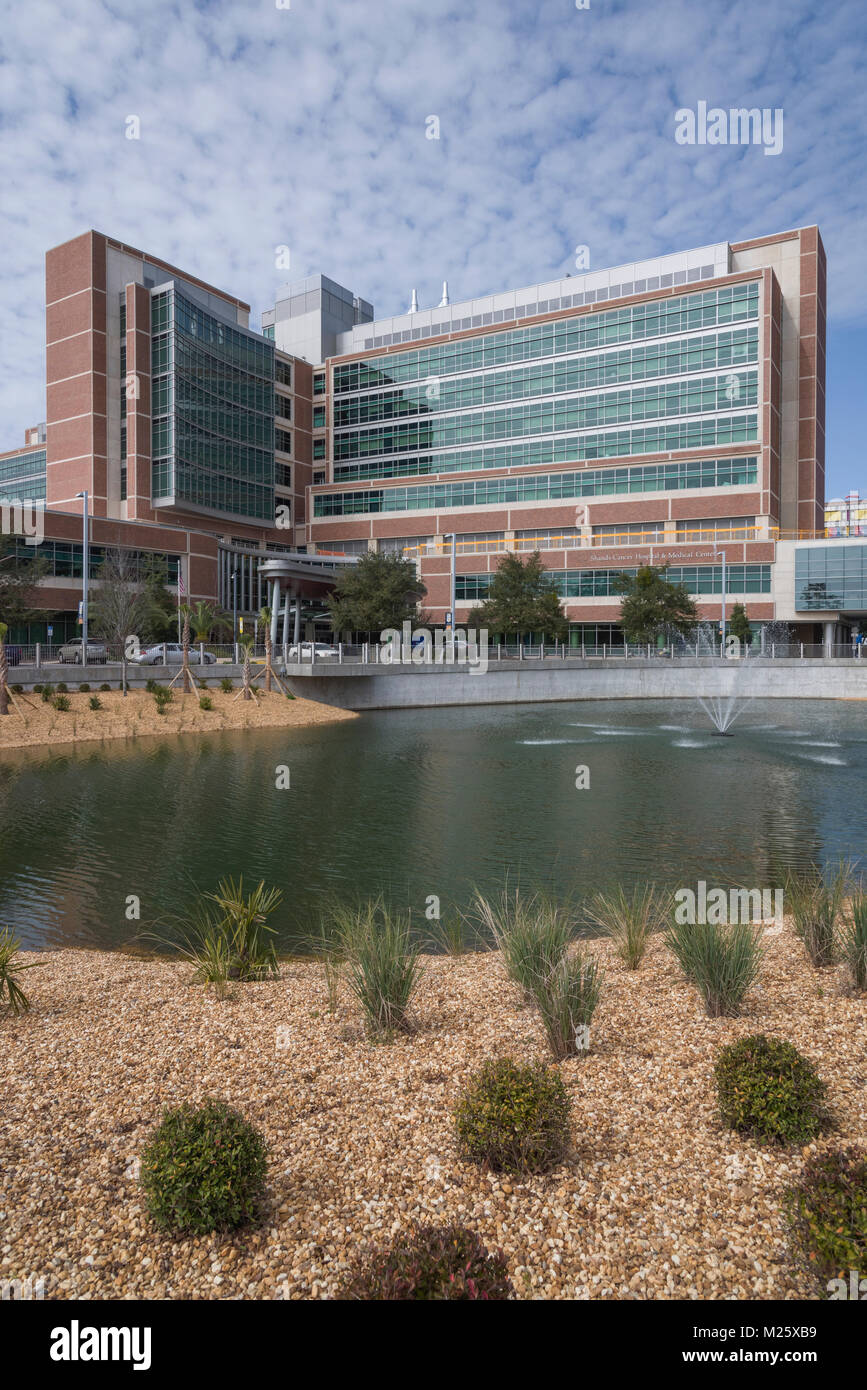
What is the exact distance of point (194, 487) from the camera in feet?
228

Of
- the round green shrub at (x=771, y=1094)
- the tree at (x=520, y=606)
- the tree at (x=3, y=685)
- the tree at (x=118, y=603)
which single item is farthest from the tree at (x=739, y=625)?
the round green shrub at (x=771, y=1094)

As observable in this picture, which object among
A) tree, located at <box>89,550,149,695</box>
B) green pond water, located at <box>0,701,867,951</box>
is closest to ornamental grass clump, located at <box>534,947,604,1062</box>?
green pond water, located at <box>0,701,867,951</box>

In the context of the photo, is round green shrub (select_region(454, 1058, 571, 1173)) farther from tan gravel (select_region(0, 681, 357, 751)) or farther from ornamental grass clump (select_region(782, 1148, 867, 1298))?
tan gravel (select_region(0, 681, 357, 751))

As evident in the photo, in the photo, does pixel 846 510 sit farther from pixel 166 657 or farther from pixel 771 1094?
pixel 771 1094

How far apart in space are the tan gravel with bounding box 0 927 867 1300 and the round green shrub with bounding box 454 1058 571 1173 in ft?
0.35

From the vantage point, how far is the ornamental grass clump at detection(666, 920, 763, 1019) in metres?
6.14

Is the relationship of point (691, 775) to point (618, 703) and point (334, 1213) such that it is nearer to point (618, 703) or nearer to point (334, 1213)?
point (334, 1213)

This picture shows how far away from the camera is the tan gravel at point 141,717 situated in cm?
2780

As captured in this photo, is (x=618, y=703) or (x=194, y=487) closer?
(x=618, y=703)

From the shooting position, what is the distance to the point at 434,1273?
3172 mm

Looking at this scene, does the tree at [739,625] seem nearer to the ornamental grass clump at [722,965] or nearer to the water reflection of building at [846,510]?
the ornamental grass clump at [722,965]

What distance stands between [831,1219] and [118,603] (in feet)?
143

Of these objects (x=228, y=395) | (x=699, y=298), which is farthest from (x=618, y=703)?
(x=228, y=395)

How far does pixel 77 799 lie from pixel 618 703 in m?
34.2
